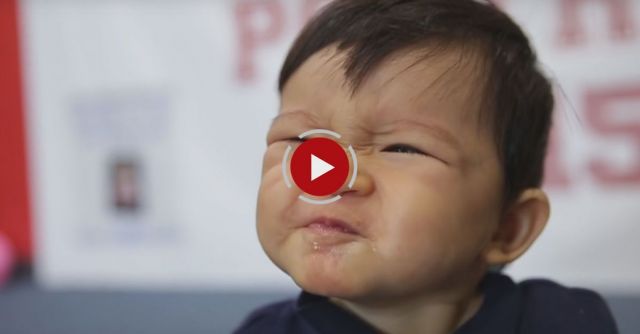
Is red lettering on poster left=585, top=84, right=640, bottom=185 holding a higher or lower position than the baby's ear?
lower

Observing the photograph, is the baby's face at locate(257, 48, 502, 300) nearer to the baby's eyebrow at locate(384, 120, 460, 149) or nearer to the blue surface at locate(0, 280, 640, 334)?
the baby's eyebrow at locate(384, 120, 460, 149)

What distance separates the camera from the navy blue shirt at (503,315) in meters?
0.57

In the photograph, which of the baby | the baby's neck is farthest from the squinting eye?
the baby's neck

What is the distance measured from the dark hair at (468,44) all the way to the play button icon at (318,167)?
0.22 ft

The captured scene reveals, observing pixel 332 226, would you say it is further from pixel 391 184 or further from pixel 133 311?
pixel 133 311

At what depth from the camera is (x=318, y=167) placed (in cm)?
47

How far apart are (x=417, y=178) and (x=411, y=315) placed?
13 centimetres

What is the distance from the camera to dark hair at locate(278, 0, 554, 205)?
1.73 feet

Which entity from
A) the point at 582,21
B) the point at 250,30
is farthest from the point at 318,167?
the point at 250,30

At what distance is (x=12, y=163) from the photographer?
201 cm

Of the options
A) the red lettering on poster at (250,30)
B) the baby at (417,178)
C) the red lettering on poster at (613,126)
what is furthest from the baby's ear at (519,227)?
the red lettering on poster at (250,30)

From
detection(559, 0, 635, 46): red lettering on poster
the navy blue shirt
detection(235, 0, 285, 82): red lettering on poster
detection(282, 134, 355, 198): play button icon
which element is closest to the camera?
detection(282, 134, 355, 198): play button icon

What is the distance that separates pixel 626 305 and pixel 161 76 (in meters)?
1.16

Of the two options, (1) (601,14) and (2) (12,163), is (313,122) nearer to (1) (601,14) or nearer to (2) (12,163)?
(1) (601,14)
